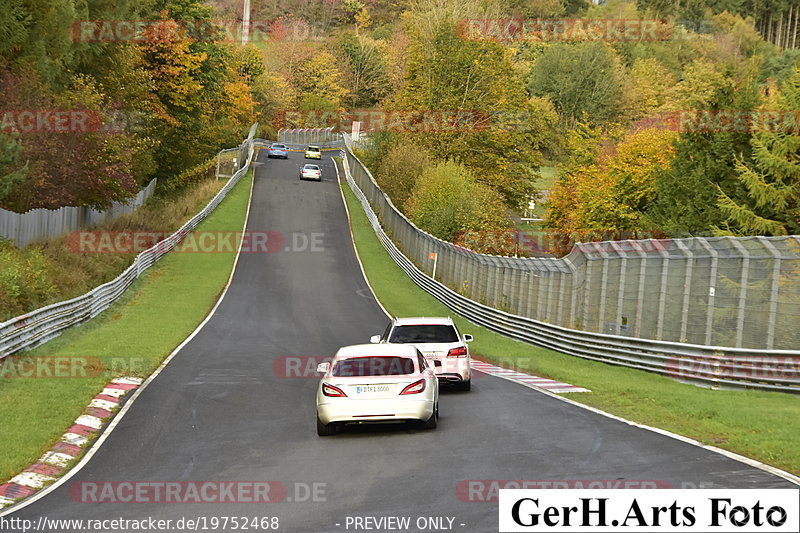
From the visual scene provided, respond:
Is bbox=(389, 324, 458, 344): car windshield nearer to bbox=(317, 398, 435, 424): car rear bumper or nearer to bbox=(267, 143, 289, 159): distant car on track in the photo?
bbox=(317, 398, 435, 424): car rear bumper

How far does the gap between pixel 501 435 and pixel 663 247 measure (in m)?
→ 11.2

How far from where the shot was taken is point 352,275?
50.2 m

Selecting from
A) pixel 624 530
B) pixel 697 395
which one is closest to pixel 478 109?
pixel 697 395

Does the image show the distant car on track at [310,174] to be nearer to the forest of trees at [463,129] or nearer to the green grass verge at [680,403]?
the forest of trees at [463,129]

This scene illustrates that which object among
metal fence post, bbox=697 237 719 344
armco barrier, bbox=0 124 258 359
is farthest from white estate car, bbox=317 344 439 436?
armco barrier, bbox=0 124 258 359

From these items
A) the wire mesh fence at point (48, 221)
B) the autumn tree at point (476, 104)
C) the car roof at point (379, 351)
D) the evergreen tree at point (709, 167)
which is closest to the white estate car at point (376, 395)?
the car roof at point (379, 351)

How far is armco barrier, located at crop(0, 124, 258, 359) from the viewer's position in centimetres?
2323

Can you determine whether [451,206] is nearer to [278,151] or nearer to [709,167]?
[709,167]

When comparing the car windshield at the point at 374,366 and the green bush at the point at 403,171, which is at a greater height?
the green bush at the point at 403,171

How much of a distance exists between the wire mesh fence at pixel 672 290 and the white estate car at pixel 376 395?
8.36m

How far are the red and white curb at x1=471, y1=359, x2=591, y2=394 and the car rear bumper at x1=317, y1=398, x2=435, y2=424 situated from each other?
21.0 ft

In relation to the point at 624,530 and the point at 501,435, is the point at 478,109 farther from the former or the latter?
the point at 624,530

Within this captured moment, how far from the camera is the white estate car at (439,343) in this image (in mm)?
19703

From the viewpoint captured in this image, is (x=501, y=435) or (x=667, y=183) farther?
(x=667, y=183)
